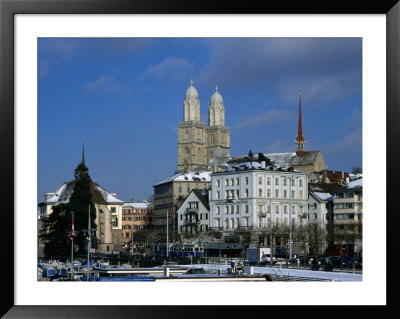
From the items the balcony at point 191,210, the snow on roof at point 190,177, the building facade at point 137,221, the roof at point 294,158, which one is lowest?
the building facade at point 137,221

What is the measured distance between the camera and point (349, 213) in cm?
3741

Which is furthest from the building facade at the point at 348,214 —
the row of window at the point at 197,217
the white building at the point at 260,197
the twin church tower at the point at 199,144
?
the twin church tower at the point at 199,144

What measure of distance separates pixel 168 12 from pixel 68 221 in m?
24.3

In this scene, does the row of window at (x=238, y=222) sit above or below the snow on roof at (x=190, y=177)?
below

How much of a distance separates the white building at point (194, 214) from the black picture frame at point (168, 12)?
38.0 meters

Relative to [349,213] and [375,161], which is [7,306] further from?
[349,213]

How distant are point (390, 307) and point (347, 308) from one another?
472mm

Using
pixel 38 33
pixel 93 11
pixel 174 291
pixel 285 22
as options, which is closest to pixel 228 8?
pixel 285 22

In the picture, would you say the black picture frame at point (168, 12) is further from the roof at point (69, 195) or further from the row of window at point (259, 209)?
the row of window at point (259, 209)

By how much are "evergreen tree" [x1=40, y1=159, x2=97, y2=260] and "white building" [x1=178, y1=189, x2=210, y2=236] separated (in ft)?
39.7

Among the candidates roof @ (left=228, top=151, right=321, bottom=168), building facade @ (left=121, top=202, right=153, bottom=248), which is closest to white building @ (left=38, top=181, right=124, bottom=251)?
building facade @ (left=121, top=202, right=153, bottom=248)

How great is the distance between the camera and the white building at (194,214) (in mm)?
47062

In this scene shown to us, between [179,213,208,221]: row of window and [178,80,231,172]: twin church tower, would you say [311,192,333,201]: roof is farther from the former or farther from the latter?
[178,80,231,172]: twin church tower

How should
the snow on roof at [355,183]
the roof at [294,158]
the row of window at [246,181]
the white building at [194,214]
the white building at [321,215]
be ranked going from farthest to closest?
the roof at [294,158] < the white building at [194,214] < the row of window at [246,181] < the snow on roof at [355,183] < the white building at [321,215]
